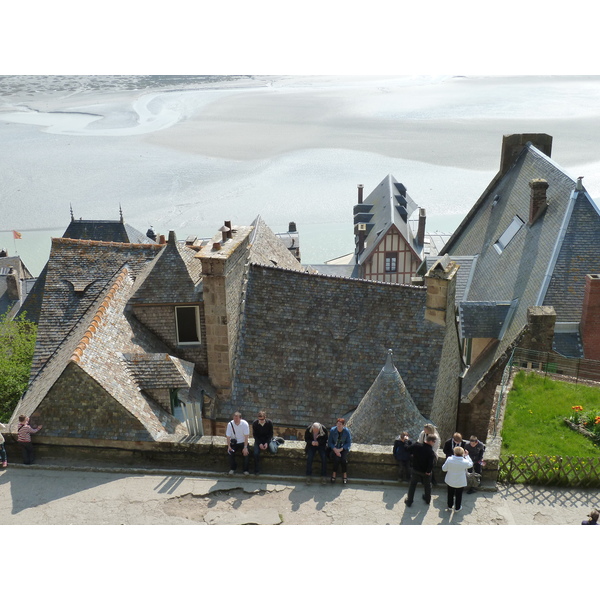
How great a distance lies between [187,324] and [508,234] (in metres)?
15.8

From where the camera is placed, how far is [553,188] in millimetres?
27438

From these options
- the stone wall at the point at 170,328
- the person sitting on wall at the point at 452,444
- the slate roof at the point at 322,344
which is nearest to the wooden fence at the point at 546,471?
the person sitting on wall at the point at 452,444

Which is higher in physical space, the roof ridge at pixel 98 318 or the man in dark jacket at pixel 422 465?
the roof ridge at pixel 98 318

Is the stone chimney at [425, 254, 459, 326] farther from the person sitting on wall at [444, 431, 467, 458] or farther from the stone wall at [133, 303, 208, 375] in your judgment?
the stone wall at [133, 303, 208, 375]

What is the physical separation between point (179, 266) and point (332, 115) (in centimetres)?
8158

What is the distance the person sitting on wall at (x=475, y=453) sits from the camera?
42.7 feet

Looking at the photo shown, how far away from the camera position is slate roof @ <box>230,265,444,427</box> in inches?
696

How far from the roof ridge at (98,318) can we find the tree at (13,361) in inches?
297

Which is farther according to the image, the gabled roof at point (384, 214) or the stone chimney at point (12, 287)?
the gabled roof at point (384, 214)

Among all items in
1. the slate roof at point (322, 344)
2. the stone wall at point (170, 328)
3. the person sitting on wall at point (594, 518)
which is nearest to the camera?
the person sitting on wall at point (594, 518)

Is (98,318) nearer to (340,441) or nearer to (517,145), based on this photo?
(340,441)

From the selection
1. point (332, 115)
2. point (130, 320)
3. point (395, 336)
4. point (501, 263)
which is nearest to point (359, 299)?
point (395, 336)

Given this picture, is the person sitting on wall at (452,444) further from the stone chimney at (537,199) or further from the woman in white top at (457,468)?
the stone chimney at (537,199)

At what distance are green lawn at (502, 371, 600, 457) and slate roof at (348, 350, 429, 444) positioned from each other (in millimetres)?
2109
